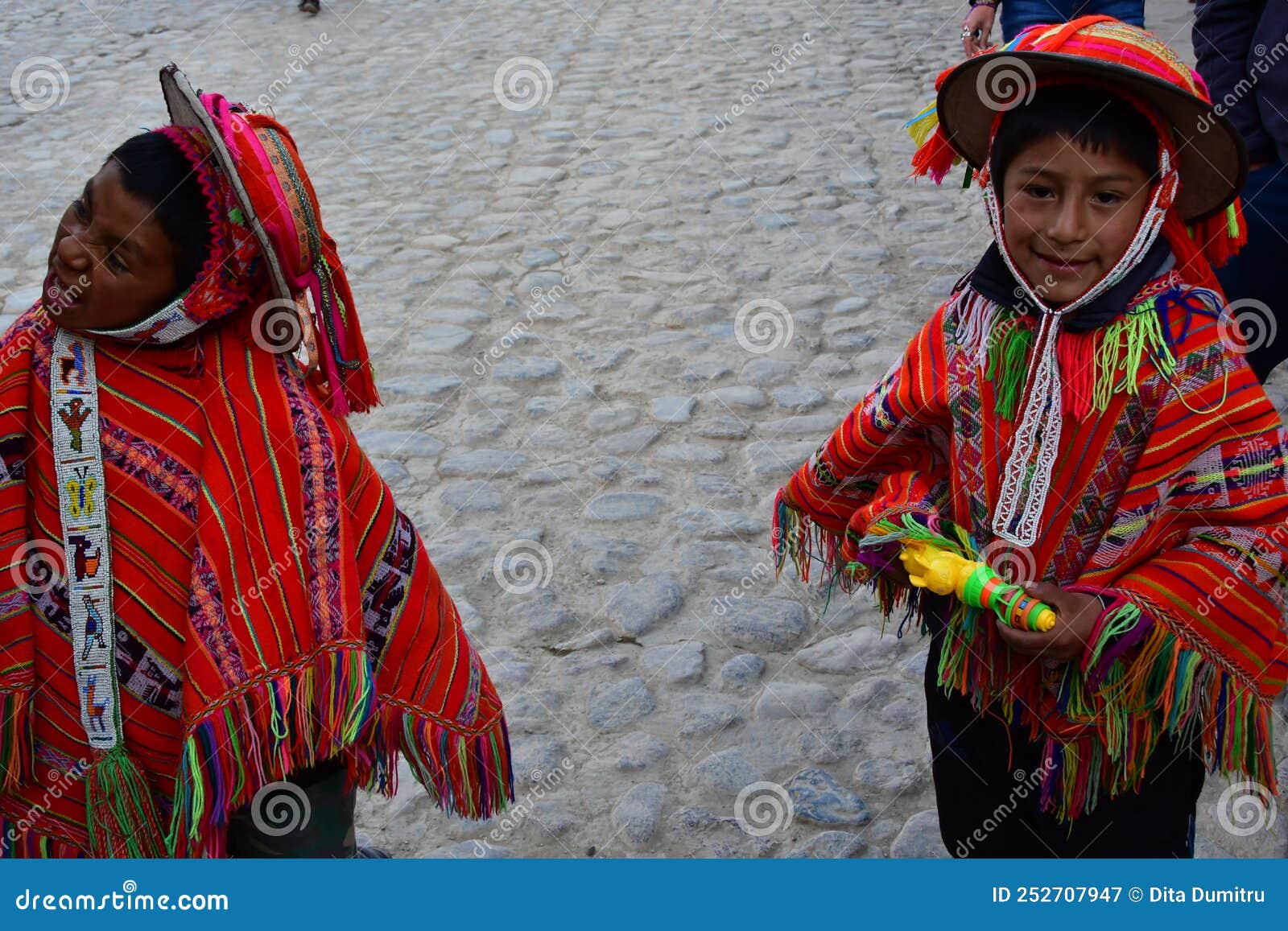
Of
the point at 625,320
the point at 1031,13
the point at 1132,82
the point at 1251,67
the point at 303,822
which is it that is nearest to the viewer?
the point at 1132,82

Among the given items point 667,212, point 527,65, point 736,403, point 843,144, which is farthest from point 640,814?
point 527,65

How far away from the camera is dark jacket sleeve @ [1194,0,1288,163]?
3.29m

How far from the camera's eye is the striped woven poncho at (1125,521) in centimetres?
222

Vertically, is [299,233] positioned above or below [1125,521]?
above

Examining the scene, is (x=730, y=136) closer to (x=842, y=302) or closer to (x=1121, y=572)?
(x=842, y=302)

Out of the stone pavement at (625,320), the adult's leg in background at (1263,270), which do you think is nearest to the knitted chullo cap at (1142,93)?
the adult's leg in background at (1263,270)

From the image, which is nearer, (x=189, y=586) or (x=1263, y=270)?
(x=189, y=586)

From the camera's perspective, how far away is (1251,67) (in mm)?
3377

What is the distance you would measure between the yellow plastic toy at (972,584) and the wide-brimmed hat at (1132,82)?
0.75 m

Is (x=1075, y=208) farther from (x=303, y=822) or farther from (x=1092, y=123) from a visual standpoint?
(x=303, y=822)

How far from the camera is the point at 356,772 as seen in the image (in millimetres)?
2502

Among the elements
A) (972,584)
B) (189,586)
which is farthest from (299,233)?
(972,584)

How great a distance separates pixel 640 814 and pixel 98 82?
354 inches

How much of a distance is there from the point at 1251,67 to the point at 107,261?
2.83 metres
